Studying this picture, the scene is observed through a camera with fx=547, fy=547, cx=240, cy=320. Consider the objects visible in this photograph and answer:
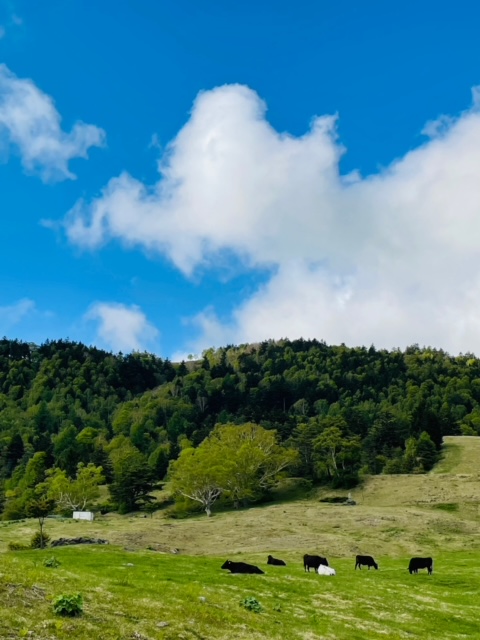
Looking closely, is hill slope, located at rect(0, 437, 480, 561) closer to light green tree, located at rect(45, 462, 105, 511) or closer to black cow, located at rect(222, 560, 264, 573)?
black cow, located at rect(222, 560, 264, 573)

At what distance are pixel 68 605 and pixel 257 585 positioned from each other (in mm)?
17664

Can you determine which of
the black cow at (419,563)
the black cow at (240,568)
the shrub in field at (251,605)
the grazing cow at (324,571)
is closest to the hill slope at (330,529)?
the black cow at (419,563)

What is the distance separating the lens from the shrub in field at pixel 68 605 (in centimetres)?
1702

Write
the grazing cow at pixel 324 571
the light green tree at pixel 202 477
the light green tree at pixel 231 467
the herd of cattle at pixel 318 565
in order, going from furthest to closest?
the light green tree at pixel 231 467 < the light green tree at pixel 202 477 < the grazing cow at pixel 324 571 < the herd of cattle at pixel 318 565

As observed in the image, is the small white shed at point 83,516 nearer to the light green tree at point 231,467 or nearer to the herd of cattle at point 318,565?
the light green tree at point 231,467

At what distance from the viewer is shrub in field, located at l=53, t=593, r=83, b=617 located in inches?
670

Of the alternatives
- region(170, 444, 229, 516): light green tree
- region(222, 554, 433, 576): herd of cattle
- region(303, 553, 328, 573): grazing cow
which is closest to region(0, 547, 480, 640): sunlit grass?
region(222, 554, 433, 576): herd of cattle

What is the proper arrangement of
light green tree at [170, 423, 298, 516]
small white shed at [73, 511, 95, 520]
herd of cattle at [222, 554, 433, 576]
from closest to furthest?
herd of cattle at [222, 554, 433, 576], small white shed at [73, 511, 95, 520], light green tree at [170, 423, 298, 516]

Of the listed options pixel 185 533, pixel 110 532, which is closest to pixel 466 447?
pixel 185 533

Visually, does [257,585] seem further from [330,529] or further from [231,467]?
[231,467]

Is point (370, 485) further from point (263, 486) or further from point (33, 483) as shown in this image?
point (33, 483)

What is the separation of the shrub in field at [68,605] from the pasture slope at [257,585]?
0.27 m

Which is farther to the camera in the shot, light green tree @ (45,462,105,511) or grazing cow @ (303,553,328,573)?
light green tree @ (45,462,105,511)

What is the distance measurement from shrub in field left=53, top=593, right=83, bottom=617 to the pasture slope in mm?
266
